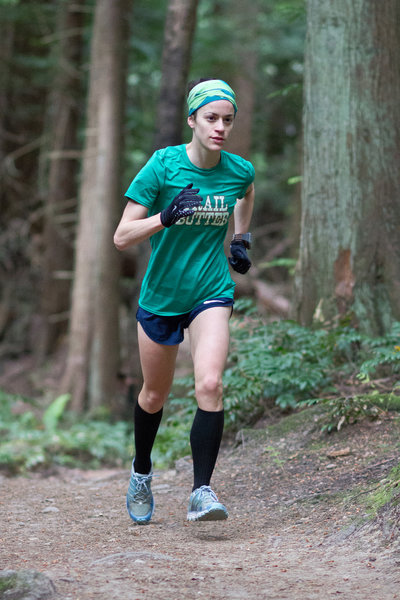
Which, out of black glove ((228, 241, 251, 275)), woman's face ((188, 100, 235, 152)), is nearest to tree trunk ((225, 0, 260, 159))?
black glove ((228, 241, 251, 275))

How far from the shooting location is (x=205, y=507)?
397cm

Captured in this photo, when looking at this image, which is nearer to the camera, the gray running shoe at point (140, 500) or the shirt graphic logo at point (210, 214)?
the shirt graphic logo at point (210, 214)

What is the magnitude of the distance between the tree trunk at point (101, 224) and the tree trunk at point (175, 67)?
5.89ft

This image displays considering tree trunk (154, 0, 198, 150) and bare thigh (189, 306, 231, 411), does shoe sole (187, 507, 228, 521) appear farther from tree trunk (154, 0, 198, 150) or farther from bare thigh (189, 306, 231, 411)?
tree trunk (154, 0, 198, 150)

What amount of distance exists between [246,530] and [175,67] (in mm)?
8644

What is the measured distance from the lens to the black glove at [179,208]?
151 inches

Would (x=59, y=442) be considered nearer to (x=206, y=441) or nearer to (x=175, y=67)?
(x=206, y=441)

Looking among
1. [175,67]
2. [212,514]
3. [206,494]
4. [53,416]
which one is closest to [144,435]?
[206,494]

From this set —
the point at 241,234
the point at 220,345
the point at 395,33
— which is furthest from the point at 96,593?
the point at 395,33

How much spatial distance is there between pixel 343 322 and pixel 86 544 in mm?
3284

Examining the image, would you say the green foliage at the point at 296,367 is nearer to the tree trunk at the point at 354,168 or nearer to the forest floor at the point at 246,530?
the forest floor at the point at 246,530

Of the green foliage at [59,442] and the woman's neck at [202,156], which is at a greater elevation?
the woman's neck at [202,156]

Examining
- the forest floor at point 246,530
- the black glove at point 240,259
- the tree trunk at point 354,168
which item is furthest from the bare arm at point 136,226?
the tree trunk at point 354,168

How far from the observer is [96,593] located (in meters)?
3.09
